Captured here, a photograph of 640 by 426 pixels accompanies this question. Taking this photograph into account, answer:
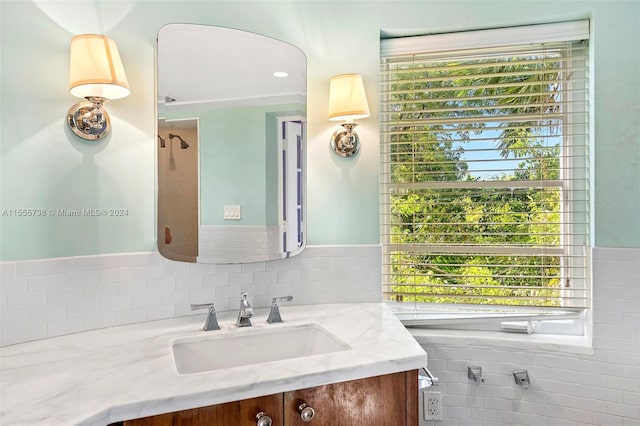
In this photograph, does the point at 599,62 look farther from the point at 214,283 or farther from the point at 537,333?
the point at 214,283

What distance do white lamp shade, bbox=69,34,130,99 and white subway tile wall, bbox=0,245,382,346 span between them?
55 centimetres


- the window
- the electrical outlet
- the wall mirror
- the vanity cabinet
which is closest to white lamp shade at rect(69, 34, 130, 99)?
the wall mirror

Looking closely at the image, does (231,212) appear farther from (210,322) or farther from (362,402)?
(362,402)

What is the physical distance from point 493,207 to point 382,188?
1.64 ft

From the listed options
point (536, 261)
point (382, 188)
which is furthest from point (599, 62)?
point (382, 188)

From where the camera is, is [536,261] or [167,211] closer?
[167,211]

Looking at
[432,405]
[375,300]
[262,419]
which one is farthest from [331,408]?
[432,405]

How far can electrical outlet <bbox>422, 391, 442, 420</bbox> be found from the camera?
171cm

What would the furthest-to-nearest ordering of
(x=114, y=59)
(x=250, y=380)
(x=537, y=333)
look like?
(x=537, y=333) → (x=114, y=59) → (x=250, y=380)

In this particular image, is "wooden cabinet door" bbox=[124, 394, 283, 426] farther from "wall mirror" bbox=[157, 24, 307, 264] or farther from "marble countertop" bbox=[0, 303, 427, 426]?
"wall mirror" bbox=[157, 24, 307, 264]

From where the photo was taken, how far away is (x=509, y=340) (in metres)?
1.69

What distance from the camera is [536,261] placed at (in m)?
1.77

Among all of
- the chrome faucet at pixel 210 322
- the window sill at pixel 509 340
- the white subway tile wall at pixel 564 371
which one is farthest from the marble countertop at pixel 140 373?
the white subway tile wall at pixel 564 371

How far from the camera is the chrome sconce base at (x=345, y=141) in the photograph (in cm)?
173
